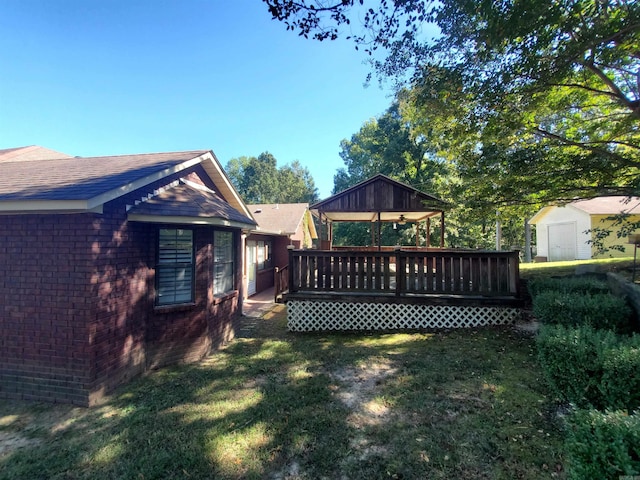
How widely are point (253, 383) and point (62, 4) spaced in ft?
35.2

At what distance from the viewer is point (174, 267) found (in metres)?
5.71

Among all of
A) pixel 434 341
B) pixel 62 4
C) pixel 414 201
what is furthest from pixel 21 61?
pixel 434 341

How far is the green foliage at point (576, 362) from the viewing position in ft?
9.10

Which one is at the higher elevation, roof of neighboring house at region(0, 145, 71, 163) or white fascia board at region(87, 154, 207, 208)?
roof of neighboring house at region(0, 145, 71, 163)

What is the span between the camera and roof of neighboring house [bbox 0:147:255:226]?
404 centimetres

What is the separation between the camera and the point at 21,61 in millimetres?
10125

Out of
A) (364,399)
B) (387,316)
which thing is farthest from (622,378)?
(387,316)

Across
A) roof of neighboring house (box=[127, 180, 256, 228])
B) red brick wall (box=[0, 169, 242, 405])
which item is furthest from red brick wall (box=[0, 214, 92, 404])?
roof of neighboring house (box=[127, 180, 256, 228])

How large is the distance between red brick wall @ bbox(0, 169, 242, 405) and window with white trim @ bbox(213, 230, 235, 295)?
2041 millimetres

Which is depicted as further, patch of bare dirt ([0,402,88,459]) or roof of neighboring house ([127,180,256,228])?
roof of neighboring house ([127,180,256,228])

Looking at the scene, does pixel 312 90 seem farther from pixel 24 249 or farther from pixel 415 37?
pixel 24 249

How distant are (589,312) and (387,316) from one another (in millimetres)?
3835

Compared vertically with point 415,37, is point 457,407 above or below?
below

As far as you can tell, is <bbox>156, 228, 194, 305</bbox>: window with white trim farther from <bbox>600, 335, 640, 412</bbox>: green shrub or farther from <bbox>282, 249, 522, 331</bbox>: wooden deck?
<bbox>600, 335, 640, 412</bbox>: green shrub
